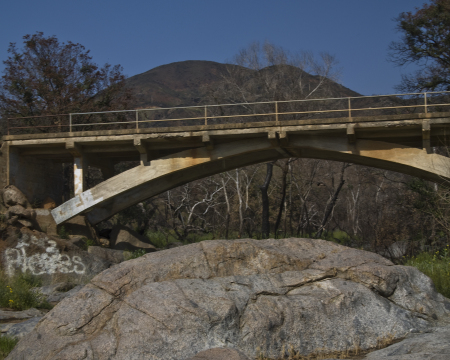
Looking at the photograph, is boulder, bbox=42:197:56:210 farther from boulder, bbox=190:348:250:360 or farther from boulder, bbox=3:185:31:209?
boulder, bbox=190:348:250:360

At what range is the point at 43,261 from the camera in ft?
55.5

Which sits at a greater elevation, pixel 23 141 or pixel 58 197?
pixel 23 141

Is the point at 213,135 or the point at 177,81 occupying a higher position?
the point at 177,81

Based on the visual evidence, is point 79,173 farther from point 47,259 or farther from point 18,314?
point 18,314

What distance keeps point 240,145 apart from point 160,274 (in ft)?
35.3

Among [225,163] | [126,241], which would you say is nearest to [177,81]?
[126,241]

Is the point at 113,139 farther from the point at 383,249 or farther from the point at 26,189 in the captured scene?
the point at 383,249

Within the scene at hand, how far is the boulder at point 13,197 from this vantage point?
17.7 metres

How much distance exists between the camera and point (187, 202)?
99.5ft

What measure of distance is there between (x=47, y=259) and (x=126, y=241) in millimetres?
3532

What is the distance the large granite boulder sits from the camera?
235 inches

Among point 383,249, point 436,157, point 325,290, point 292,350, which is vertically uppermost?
point 436,157

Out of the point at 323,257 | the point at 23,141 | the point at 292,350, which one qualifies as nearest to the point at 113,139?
the point at 23,141

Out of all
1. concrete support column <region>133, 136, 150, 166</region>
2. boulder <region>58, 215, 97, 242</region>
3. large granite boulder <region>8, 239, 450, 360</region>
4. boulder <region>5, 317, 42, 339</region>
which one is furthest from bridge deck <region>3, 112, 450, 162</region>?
large granite boulder <region>8, 239, 450, 360</region>
